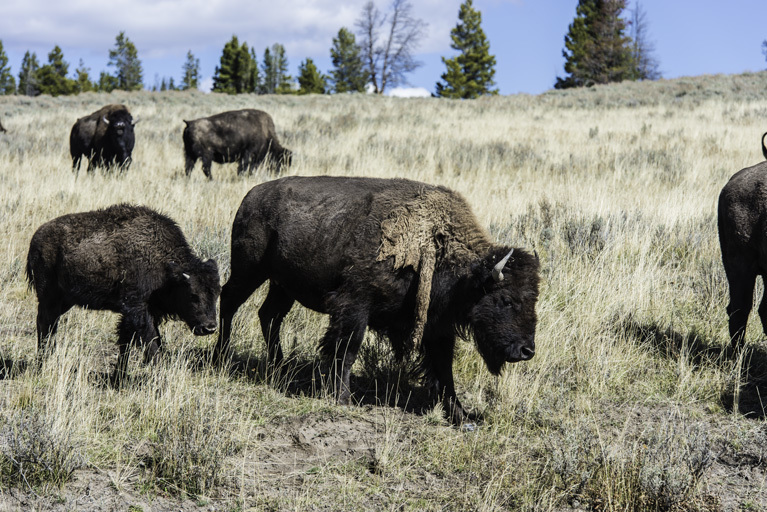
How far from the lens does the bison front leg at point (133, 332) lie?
5.17m

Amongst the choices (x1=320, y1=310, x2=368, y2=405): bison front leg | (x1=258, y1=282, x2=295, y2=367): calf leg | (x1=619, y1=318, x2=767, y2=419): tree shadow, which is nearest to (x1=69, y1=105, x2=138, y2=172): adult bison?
(x1=258, y1=282, x2=295, y2=367): calf leg

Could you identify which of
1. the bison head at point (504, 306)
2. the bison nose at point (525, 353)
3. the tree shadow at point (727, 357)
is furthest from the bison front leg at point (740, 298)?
the bison nose at point (525, 353)

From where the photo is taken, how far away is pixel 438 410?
192 inches

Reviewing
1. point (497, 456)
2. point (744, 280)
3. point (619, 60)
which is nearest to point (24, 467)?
A: point (497, 456)

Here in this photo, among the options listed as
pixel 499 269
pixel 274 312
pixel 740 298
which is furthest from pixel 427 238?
pixel 740 298

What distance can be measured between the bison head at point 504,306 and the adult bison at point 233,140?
10344 mm

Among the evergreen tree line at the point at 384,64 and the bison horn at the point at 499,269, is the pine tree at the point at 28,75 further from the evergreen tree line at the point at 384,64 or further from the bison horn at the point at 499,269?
the bison horn at the point at 499,269

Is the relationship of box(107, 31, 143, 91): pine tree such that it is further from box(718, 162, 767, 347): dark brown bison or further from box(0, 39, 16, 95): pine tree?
box(718, 162, 767, 347): dark brown bison

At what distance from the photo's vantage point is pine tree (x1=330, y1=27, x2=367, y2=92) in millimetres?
76062

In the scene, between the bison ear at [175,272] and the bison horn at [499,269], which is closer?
the bison horn at [499,269]

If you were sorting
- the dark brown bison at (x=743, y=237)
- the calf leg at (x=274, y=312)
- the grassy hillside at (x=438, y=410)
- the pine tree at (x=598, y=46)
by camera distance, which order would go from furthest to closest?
the pine tree at (x=598, y=46)
the calf leg at (x=274, y=312)
the dark brown bison at (x=743, y=237)
the grassy hillside at (x=438, y=410)

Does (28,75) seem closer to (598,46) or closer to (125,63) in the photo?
(125,63)

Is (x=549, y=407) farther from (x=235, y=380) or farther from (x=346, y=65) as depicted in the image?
(x=346, y=65)

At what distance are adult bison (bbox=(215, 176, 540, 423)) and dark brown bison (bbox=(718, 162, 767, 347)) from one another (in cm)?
207
